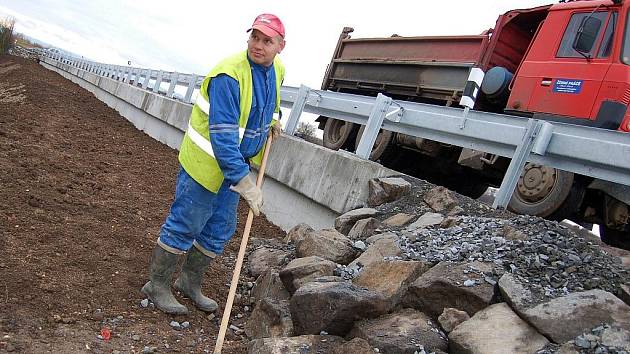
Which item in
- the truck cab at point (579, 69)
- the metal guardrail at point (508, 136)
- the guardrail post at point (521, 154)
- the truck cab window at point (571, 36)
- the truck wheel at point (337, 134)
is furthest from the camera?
the truck wheel at point (337, 134)

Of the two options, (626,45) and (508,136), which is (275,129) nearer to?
(508,136)

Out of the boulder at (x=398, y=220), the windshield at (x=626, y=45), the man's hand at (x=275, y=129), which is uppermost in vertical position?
the windshield at (x=626, y=45)

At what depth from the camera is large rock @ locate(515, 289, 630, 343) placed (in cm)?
262

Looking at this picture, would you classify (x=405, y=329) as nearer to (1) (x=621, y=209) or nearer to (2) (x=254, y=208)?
(2) (x=254, y=208)

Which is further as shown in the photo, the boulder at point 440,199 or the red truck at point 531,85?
the red truck at point 531,85

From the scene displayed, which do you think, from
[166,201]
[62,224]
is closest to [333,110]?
[166,201]

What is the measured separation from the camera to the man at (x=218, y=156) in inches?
125

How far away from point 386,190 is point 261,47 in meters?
1.93

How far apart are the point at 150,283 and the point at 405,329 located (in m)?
1.70

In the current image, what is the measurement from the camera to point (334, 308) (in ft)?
9.61

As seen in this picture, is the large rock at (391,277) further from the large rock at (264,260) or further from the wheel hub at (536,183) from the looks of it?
the wheel hub at (536,183)

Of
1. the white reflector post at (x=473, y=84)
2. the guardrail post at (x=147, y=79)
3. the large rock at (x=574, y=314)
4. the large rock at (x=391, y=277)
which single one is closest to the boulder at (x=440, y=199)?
the large rock at (x=391, y=277)

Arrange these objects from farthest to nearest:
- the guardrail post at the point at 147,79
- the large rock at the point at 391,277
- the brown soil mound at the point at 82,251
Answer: the guardrail post at the point at 147,79
the large rock at the point at 391,277
the brown soil mound at the point at 82,251

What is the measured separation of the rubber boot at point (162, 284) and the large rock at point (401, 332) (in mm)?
1227
